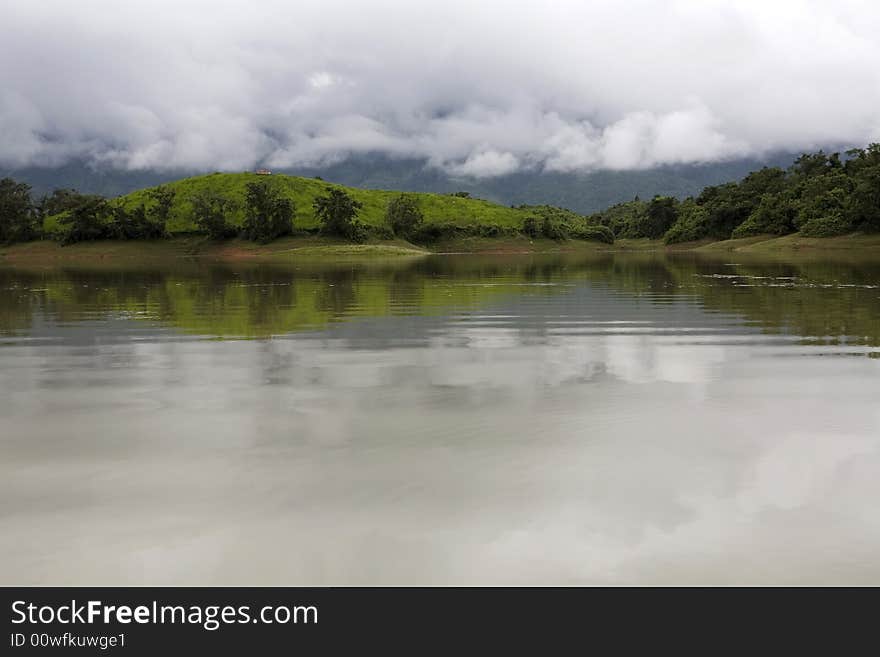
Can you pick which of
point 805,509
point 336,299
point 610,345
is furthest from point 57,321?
point 805,509

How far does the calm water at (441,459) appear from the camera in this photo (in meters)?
7.33

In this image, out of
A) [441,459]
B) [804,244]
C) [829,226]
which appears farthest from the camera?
[829,226]

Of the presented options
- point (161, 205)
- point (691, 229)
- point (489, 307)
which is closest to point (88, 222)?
point (161, 205)

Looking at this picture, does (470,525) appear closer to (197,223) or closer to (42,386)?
(42,386)

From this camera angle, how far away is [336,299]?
37.7m

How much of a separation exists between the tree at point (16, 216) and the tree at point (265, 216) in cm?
4464

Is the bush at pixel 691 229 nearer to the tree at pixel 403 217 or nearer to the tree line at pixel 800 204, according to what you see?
the tree line at pixel 800 204

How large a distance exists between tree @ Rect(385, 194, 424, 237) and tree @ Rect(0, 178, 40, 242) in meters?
74.9

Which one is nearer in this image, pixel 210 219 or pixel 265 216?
pixel 265 216

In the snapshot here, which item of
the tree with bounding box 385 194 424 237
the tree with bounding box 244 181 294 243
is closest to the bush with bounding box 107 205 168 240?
the tree with bounding box 244 181 294 243

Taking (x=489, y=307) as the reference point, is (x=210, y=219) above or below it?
above

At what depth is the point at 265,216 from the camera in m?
165

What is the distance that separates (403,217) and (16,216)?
81.2 metres

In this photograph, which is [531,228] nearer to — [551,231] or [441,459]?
[551,231]
